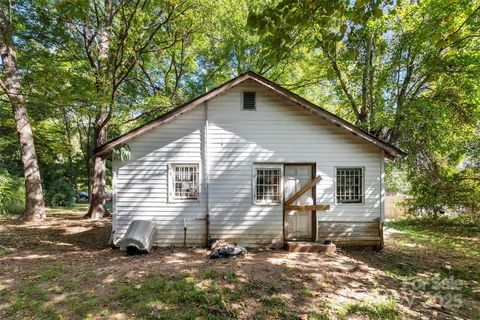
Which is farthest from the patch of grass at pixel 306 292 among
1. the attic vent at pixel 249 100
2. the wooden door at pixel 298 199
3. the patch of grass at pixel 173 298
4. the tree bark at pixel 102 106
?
the tree bark at pixel 102 106

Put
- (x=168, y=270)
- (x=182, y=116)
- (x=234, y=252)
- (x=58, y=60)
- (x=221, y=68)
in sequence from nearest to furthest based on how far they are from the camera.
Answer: (x=168, y=270), (x=234, y=252), (x=182, y=116), (x=58, y=60), (x=221, y=68)

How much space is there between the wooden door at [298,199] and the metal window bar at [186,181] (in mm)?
3006

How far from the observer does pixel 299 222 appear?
8500 mm

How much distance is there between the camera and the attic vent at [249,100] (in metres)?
8.41

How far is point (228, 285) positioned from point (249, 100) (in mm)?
5572

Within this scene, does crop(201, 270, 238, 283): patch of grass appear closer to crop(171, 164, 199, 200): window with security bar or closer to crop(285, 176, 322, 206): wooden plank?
crop(171, 164, 199, 200): window with security bar

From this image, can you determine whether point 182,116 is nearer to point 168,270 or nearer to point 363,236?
point 168,270

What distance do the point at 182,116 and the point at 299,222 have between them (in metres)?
5.21

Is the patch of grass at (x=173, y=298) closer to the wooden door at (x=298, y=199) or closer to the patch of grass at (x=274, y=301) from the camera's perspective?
the patch of grass at (x=274, y=301)

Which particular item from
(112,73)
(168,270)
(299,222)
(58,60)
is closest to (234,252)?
(168,270)

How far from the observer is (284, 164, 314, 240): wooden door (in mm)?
8469

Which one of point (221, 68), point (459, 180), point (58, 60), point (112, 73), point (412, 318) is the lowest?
point (412, 318)

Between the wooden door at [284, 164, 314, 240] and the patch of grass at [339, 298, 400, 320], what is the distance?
141 inches

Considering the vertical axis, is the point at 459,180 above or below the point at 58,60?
below
